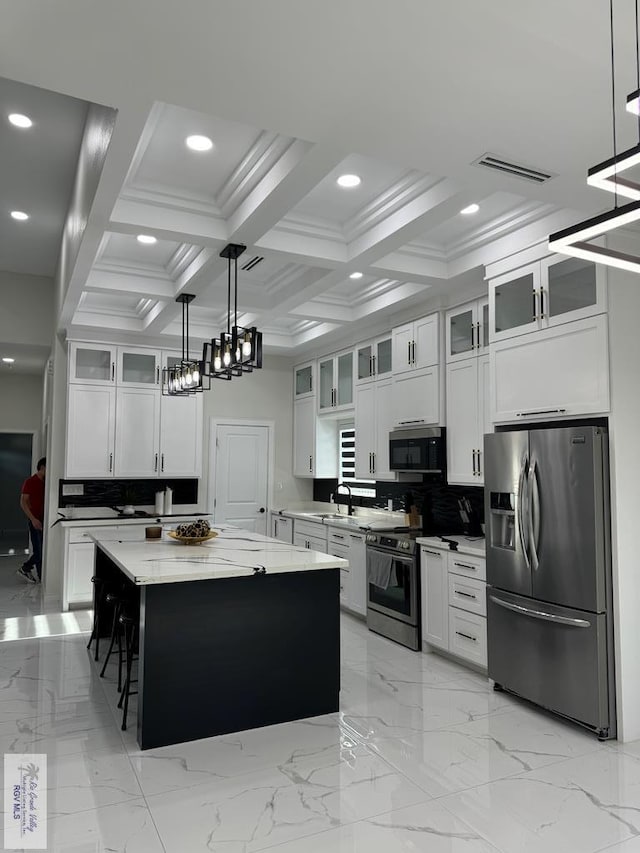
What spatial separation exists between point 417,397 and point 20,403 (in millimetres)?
7616

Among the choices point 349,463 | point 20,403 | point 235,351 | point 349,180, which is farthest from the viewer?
point 20,403

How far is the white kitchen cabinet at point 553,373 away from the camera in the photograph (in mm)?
3332

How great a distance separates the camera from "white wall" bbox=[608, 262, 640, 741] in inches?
127

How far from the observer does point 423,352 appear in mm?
5176

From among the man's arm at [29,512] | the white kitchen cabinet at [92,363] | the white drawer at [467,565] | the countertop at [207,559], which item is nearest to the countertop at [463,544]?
the white drawer at [467,565]

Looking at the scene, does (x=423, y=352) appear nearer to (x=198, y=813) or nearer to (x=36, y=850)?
(x=198, y=813)

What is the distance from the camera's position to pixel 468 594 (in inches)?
167

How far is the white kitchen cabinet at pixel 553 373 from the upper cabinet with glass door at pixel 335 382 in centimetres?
264

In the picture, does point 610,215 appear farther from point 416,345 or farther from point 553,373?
point 416,345

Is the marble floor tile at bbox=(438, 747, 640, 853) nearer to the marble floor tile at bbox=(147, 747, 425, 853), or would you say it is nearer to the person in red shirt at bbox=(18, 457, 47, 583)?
the marble floor tile at bbox=(147, 747, 425, 853)

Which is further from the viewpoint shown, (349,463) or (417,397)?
(349,463)

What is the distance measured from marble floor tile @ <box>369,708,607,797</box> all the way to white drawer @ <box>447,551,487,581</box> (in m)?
0.91

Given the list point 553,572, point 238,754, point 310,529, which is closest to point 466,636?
point 553,572

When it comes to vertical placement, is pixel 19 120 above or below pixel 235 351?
above
